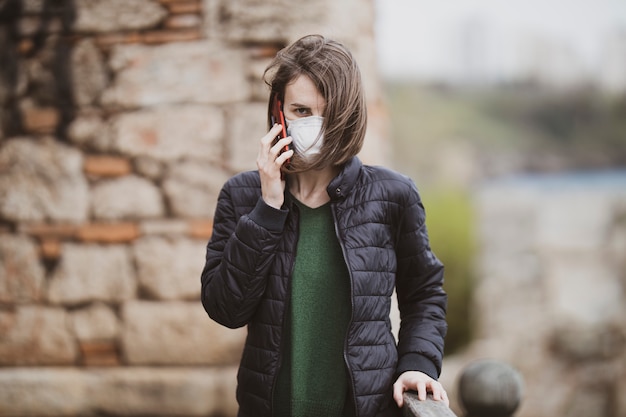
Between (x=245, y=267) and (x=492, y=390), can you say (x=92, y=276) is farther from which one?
(x=492, y=390)

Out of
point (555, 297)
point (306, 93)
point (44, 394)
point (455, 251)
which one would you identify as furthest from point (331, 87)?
point (455, 251)

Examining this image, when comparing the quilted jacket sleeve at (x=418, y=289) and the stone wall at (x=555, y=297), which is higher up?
the quilted jacket sleeve at (x=418, y=289)

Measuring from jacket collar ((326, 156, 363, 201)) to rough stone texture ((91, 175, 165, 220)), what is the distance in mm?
1398

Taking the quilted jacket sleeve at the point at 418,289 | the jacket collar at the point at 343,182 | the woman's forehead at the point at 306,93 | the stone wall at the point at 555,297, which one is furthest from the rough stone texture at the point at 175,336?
the stone wall at the point at 555,297

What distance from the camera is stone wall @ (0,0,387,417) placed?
8.87ft

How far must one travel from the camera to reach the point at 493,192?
10.3 meters

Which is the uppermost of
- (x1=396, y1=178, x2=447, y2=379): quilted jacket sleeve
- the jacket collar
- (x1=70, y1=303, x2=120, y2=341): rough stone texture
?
the jacket collar

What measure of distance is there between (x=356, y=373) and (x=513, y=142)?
43.7 m

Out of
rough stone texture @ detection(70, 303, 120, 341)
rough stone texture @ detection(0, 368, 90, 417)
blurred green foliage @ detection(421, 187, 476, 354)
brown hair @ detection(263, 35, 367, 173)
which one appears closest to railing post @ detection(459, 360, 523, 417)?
brown hair @ detection(263, 35, 367, 173)

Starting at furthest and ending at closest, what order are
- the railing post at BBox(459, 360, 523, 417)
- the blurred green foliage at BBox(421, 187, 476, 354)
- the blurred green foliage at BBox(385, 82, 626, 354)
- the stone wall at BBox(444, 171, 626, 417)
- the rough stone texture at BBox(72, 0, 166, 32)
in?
the blurred green foliage at BBox(385, 82, 626, 354) < the blurred green foliage at BBox(421, 187, 476, 354) < the stone wall at BBox(444, 171, 626, 417) < the rough stone texture at BBox(72, 0, 166, 32) < the railing post at BBox(459, 360, 523, 417)

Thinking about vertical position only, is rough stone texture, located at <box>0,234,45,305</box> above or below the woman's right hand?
below

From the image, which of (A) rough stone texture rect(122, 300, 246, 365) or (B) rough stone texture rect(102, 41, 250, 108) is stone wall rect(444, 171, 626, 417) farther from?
(B) rough stone texture rect(102, 41, 250, 108)

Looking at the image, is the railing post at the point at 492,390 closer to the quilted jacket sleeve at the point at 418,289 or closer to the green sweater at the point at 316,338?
the quilted jacket sleeve at the point at 418,289

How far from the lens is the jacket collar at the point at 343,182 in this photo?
5.06 feet
